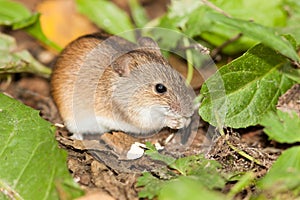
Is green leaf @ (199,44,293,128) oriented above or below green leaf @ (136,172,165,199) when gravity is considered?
above

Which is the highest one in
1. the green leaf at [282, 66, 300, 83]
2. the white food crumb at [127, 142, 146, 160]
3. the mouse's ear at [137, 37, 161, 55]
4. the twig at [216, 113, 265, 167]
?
the green leaf at [282, 66, 300, 83]

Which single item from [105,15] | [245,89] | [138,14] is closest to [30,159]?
[245,89]

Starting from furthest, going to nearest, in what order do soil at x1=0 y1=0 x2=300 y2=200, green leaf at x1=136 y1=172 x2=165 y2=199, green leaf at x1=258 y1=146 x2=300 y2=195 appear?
soil at x1=0 y1=0 x2=300 y2=200 < green leaf at x1=136 y1=172 x2=165 y2=199 < green leaf at x1=258 y1=146 x2=300 y2=195

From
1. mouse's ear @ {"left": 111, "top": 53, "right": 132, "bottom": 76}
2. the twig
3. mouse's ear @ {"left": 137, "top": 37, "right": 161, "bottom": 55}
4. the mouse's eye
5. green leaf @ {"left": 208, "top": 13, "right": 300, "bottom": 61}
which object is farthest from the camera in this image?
mouse's ear @ {"left": 137, "top": 37, "right": 161, "bottom": 55}

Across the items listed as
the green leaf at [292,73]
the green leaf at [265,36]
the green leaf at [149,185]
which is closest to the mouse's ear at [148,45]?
the green leaf at [265,36]

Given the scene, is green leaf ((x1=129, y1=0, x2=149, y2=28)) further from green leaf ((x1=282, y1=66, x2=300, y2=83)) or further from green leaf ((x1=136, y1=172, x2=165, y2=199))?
Answer: green leaf ((x1=136, y1=172, x2=165, y2=199))

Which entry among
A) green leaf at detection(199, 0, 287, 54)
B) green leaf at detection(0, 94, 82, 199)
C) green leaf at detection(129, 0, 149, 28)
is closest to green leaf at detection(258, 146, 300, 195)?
green leaf at detection(0, 94, 82, 199)

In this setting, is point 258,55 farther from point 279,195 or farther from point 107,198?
point 107,198
